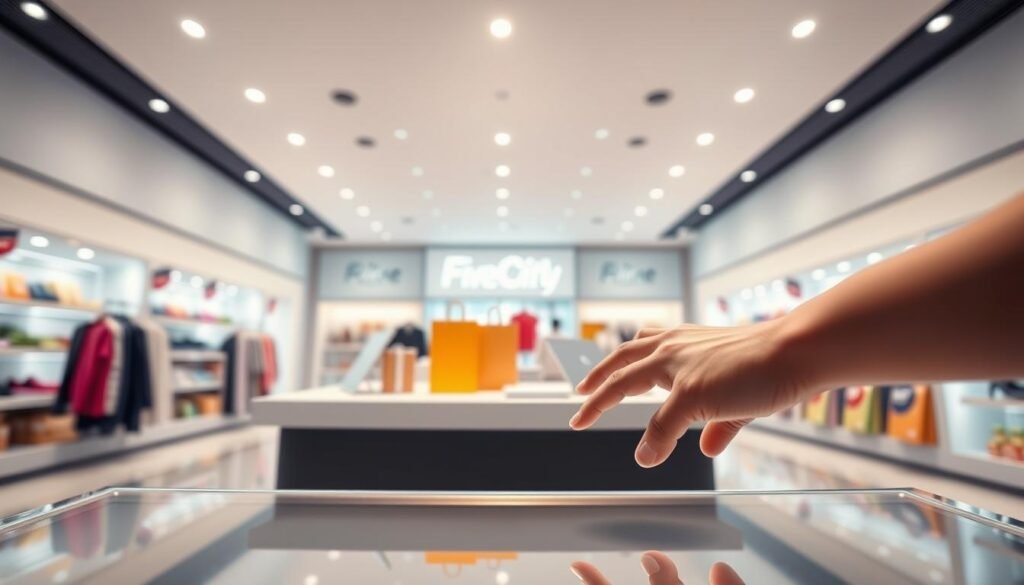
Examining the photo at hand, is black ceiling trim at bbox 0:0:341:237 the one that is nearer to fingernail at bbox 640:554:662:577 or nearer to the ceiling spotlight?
fingernail at bbox 640:554:662:577

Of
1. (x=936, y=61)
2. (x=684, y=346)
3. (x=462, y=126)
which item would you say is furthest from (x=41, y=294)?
(x=936, y=61)

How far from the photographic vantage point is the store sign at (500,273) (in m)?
9.20

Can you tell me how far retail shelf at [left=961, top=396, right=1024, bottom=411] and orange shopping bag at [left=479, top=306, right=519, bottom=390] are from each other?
3.73 meters

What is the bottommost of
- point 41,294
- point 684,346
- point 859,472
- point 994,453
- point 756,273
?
point 859,472

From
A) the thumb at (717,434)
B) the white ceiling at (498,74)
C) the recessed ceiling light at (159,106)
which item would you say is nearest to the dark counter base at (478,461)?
the thumb at (717,434)

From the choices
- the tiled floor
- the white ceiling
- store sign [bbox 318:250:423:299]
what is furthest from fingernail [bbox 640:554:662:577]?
store sign [bbox 318:250:423:299]

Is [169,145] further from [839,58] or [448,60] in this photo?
[839,58]

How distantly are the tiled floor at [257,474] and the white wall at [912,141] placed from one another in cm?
236

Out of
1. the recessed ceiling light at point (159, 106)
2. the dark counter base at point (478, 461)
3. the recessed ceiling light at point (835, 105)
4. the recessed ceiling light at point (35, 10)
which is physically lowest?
the dark counter base at point (478, 461)

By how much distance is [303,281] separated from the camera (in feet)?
29.9

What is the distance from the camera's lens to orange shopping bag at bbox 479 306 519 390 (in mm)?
2079

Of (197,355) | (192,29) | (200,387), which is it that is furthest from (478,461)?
(200,387)

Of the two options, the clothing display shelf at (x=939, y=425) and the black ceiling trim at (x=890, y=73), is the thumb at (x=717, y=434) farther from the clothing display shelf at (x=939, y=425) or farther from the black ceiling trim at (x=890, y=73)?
the black ceiling trim at (x=890, y=73)

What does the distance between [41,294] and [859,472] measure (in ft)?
24.3
